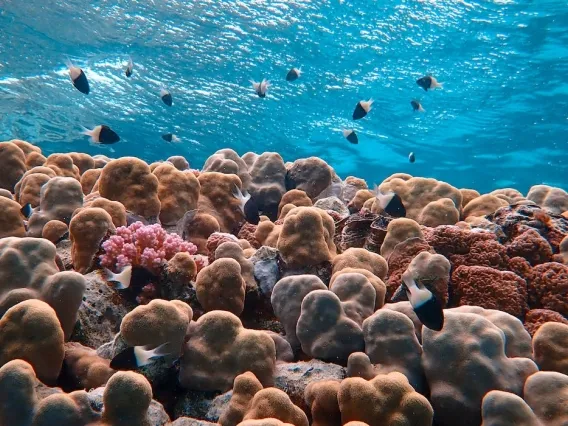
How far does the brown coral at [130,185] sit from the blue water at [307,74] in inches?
514

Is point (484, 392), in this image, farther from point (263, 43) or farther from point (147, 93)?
point (147, 93)

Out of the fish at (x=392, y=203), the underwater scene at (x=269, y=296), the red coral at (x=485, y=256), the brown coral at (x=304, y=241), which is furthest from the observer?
the fish at (x=392, y=203)

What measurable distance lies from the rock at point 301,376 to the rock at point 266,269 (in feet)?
3.09

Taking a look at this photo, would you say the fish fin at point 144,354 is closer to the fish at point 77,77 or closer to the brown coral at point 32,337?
the brown coral at point 32,337

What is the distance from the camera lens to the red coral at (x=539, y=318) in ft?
10.9

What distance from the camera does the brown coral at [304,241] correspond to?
12.3 feet

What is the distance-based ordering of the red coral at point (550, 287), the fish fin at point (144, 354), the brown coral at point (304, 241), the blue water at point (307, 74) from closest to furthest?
the fish fin at point (144, 354) → the red coral at point (550, 287) → the brown coral at point (304, 241) → the blue water at point (307, 74)

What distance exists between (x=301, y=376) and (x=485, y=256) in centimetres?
229

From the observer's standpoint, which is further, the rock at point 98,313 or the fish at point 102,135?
the fish at point 102,135

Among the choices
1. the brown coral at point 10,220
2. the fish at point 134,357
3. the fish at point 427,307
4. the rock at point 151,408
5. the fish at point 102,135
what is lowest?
the brown coral at point 10,220

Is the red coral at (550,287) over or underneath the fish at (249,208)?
over

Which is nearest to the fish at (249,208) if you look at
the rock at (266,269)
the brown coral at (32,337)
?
the rock at (266,269)

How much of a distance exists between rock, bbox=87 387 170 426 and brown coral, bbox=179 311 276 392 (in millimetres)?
329

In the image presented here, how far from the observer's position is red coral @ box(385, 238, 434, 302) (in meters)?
3.81
